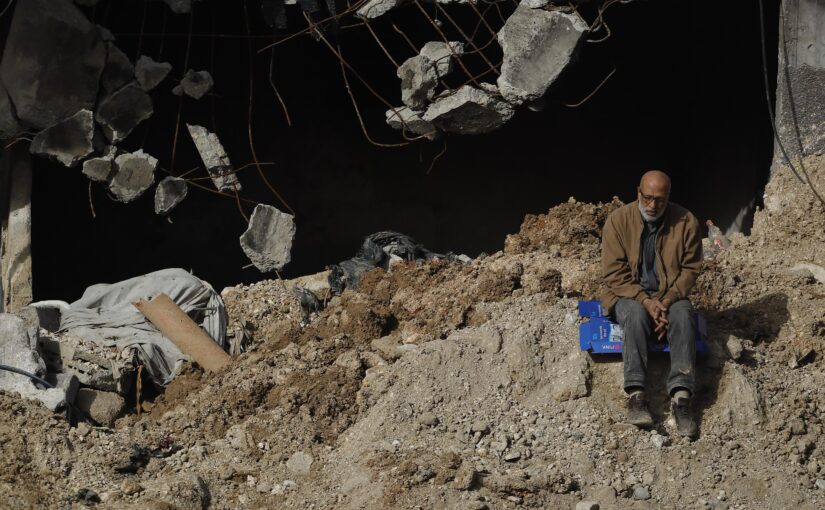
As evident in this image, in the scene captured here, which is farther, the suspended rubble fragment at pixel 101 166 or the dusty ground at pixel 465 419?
the suspended rubble fragment at pixel 101 166

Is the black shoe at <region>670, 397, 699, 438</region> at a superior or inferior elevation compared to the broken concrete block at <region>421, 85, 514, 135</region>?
inferior

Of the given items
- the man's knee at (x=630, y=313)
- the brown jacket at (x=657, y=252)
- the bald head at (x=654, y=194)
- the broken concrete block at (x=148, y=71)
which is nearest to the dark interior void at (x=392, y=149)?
the broken concrete block at (x=148, y=71)

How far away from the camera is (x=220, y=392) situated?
24.3 ft

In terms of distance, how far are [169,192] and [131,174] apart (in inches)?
11.6

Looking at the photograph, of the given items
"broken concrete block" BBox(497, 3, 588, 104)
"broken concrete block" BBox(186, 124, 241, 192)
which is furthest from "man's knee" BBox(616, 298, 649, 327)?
"broken concrete block" BBox(186, 124, 241, 192)

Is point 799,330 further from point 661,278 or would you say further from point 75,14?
point 75,14

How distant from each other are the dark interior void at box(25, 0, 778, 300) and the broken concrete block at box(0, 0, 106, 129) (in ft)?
3.35

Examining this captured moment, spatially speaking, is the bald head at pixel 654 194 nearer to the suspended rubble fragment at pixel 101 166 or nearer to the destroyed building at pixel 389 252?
the destroyed building at pixel 389 252

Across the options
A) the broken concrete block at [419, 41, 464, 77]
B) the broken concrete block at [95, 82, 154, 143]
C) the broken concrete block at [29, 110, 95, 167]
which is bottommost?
the broken concrete block at [29, 110, 95, 167]

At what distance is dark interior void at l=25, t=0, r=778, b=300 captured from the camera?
10117 millimetres

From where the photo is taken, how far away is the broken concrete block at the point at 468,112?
8.50 m

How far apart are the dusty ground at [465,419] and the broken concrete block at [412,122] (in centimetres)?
106

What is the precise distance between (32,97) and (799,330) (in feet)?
16.1

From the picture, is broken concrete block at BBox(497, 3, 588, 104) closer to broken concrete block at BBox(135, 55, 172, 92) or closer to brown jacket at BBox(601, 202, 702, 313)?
brown jacket at BBox(601, 202, 702, 313)
